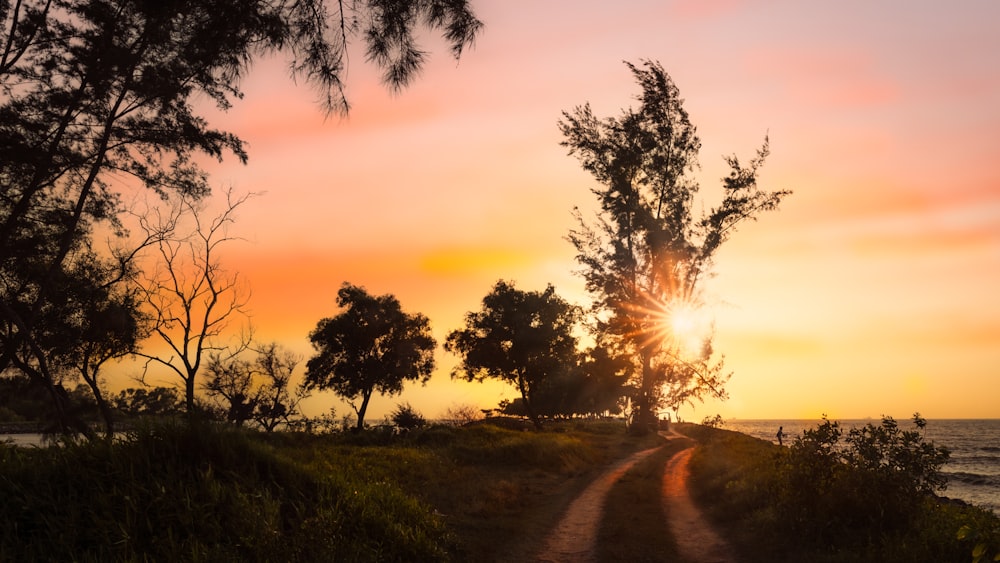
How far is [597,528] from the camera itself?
43.7ft

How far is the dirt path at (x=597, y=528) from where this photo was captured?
11.1 m

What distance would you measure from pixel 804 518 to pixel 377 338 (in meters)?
42.7

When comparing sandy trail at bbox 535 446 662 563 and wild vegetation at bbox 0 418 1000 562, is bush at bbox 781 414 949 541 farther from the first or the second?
sandy trail at bbox 535 446 662 563

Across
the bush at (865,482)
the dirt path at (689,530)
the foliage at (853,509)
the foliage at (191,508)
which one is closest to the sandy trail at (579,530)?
the dirt path at (689,530)

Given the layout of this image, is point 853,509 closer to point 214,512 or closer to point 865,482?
point 865,482

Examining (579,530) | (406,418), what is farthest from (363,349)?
(579,530)

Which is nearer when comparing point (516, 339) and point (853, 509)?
point (853, 509)

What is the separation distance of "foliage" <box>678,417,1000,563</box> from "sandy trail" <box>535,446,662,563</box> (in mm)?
2947

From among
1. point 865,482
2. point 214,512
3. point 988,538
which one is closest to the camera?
point 988,538

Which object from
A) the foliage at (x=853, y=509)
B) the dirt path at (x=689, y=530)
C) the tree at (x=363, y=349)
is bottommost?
the dirt path at (x=689, y=530)

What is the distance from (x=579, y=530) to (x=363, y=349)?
39.5 meters

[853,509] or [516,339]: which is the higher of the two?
[516,339]

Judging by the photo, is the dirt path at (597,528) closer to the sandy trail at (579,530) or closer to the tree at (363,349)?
the sandy trail at (579,530)

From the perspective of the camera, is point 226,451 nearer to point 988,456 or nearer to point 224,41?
point 224,41
